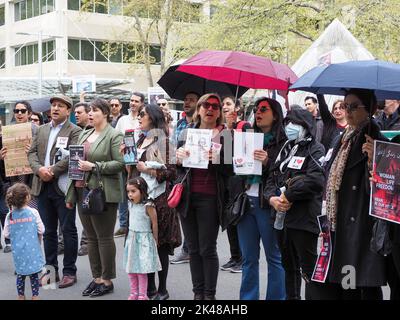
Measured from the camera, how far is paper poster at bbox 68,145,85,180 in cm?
650

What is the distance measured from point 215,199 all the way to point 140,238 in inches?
38.4

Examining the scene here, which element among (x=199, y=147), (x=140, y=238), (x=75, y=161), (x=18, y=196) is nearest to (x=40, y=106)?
(x=75, y=161)

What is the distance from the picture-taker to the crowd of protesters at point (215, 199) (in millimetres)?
4336

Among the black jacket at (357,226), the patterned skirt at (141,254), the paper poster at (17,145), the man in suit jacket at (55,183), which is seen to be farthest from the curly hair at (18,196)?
the black jacket at (357,226)

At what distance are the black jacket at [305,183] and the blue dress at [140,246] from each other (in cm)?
145

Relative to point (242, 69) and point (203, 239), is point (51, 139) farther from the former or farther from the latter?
point (242, 69)

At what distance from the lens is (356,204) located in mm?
4297

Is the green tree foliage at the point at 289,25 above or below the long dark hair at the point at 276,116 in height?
above

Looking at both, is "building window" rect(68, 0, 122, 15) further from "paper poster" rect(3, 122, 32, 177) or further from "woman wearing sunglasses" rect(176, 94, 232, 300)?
"woman wearing sunglasses" rect(176, 94, 232, 300)

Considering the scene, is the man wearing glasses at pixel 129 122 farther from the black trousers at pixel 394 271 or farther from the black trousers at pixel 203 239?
the black trousers at pixel 394 271

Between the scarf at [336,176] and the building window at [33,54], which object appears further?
the building window at [33,54]

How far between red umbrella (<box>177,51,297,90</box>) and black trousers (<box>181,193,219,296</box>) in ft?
3.89

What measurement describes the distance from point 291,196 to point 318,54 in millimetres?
7177

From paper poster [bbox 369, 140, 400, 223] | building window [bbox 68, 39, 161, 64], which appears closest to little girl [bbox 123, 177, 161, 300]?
paper poster [bbox 369, 140, 400, 223]
